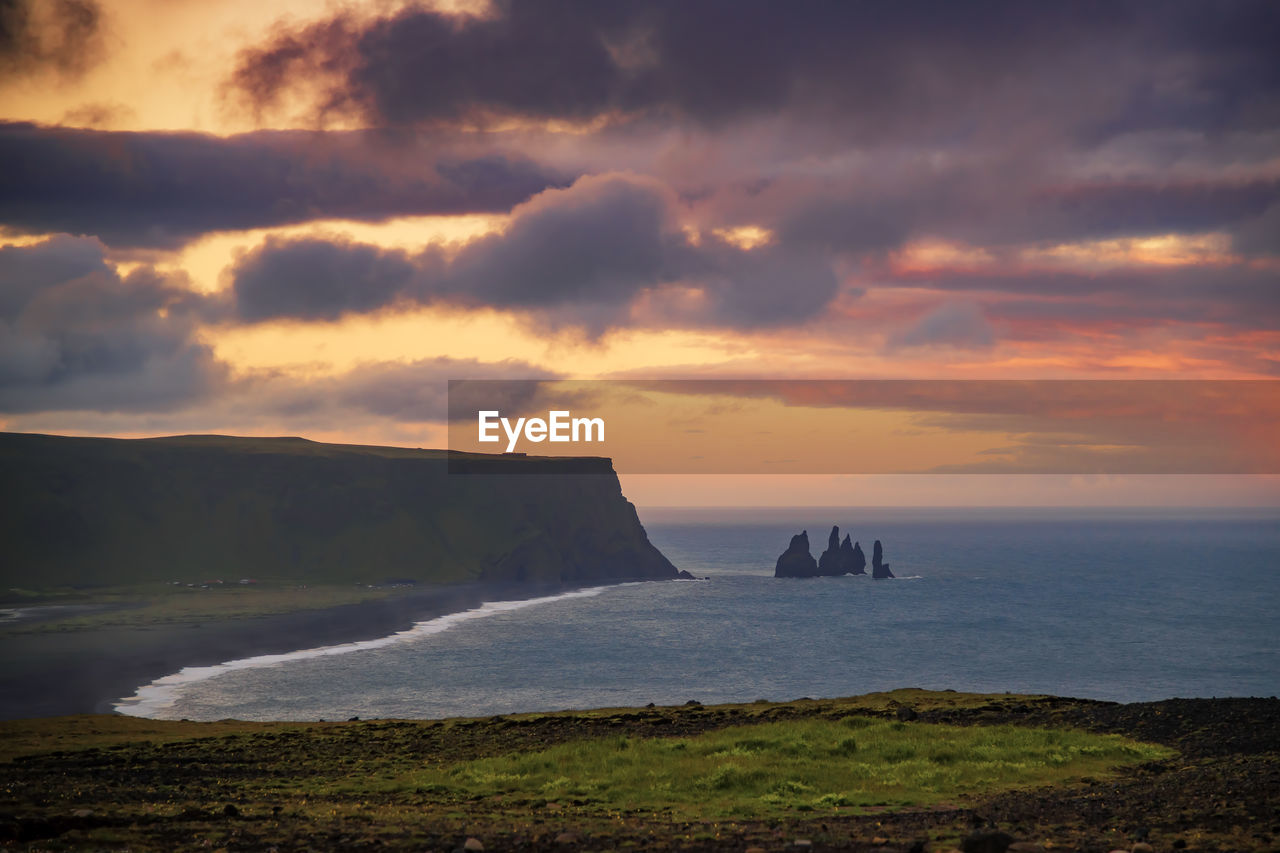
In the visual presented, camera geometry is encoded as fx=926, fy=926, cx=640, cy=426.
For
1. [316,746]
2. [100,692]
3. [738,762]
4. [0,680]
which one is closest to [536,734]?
[316,746]

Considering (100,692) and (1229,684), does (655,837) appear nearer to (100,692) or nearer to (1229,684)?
(100,692)

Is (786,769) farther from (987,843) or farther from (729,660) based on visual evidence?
(729,660)

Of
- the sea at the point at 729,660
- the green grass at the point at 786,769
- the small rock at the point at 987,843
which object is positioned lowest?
the sea at the point at 729,660

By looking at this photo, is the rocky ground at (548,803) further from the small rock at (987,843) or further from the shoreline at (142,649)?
the shoreline at (142,649)

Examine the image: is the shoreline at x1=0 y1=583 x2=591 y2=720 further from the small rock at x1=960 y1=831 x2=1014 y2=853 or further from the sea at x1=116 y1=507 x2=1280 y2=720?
the small rock at x1=960 y1=831 x2=1014 y2=853

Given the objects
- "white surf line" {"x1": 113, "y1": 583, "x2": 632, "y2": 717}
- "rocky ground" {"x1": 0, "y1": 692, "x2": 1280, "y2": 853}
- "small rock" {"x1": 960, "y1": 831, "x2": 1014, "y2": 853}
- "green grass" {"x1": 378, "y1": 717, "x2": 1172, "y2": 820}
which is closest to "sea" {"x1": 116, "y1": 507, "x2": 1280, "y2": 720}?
"white surf line" {"x1": 113, "y1": 583, "x2": 632, "y2": 717}

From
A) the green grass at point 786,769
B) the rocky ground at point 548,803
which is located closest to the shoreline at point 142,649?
the rocky ground at point 548,803

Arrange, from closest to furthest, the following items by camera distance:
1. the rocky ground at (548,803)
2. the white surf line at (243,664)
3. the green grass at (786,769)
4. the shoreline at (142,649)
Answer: the rocky ground at (548,803)
the green grass at (786,769)
the white surf line at (243,664)
the shoreline at (142,649)
